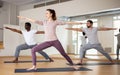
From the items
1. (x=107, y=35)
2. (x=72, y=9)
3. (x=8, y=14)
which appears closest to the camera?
(x=107, y=35)

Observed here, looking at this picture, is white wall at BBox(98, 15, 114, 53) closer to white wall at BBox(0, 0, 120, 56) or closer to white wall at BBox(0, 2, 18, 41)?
white wall at BBox(0, 0, 120, 56)

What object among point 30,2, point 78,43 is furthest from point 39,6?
point 78,43

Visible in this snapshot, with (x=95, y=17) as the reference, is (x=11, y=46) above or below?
below

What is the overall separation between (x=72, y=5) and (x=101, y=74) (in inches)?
193

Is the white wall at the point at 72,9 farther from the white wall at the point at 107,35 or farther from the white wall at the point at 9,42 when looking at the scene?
the white wall at the point at 107,35

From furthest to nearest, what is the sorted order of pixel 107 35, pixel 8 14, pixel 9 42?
pixel 8 14 → pixel 9 42 → pixel 107 35

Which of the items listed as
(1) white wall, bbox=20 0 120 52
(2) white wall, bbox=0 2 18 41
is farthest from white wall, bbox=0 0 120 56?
(2) white wall, bbox=0 2 18 41

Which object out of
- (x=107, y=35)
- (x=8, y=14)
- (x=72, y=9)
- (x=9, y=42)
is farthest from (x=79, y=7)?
(x=8, y=14)

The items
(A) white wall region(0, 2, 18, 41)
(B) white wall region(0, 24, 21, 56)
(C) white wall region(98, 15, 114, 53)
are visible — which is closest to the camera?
(C) white wall region(98, 15, 114, 53)

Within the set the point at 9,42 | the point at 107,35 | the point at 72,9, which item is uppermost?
the point at 72,9

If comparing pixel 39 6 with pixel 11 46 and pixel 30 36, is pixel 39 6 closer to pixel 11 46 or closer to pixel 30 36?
pixel 11 46

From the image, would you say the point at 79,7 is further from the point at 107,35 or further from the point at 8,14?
the point at 8,14

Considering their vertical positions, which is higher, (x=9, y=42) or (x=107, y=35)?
(x=107, y=35)

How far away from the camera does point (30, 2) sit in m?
10.3
